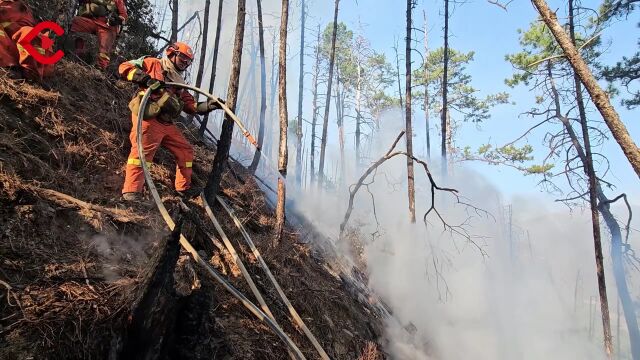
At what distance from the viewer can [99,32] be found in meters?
6.56

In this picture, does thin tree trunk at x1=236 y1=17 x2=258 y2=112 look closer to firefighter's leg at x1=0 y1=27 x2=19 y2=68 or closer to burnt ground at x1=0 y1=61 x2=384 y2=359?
burnt ground at x1=0 y1=61 x2=384 y2=359

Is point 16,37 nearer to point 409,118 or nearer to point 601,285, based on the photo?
point 409,118

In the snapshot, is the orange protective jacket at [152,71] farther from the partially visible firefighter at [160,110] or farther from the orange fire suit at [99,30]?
the orange fire suit at [99,30]

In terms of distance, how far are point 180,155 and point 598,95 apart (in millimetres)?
5580

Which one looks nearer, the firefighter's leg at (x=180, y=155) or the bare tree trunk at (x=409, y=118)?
the firefighter's leg at (x=180, y=155)

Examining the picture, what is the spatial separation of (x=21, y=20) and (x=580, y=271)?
1617 inches

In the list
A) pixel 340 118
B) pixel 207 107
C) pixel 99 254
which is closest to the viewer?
pixel 99 254

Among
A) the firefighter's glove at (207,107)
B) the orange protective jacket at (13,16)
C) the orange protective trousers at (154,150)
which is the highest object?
the orange protective jacket at (13,16)

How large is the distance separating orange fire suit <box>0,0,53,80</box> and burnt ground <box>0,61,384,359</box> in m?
0.33

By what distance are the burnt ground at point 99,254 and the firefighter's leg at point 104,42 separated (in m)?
0.37

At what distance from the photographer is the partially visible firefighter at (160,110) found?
4.40 m

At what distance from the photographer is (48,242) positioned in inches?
120

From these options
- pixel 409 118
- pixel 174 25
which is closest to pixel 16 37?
pixel 174 25

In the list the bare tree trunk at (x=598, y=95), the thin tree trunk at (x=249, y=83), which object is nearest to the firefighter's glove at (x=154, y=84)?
the bare tree trunk at (x=598, y=95)
